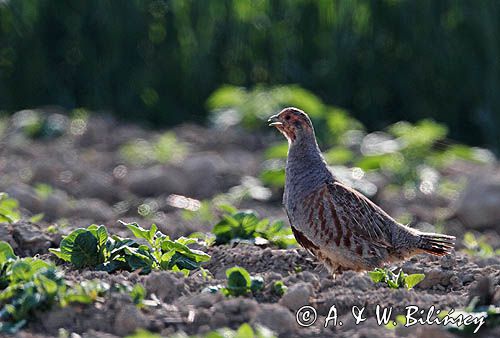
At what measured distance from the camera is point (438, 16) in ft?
41.2

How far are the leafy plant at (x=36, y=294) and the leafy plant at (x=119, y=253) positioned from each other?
72 centimetres

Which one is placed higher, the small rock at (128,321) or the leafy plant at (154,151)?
the small rock at (128,321)

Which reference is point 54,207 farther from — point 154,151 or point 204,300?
point 204,300

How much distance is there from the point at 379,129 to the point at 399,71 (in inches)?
34.9

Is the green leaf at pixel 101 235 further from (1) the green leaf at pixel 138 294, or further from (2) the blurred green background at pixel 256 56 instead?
(2) the blurred green background at pixel 256 56

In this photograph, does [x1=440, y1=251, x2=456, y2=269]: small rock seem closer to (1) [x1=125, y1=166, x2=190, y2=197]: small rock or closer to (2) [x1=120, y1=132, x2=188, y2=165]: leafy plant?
(1) [x1=125, y1=166, x2=190, y2=197]: small rock

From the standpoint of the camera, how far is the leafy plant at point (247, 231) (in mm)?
Answer: 6195

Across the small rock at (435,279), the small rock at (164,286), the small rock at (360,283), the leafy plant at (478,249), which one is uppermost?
the small rock at (164,286)

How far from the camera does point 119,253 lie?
5.44m

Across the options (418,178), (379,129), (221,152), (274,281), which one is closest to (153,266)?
(274,281)

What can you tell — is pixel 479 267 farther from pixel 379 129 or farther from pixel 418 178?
pixel 379 129

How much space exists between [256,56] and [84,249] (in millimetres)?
7889

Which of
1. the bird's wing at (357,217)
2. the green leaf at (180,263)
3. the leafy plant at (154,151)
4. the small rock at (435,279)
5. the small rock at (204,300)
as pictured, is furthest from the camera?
the leafy plant at (154,151)

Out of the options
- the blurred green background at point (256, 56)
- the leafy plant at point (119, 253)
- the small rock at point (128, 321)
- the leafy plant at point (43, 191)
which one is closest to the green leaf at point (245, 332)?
the small rock at point (128, 321)
